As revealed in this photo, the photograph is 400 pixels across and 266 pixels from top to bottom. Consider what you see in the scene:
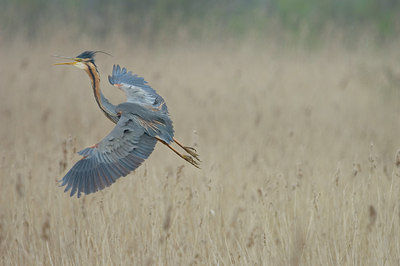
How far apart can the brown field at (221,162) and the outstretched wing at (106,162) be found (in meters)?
0.21

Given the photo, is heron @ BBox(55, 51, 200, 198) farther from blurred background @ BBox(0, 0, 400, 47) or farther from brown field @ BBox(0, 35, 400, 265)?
blurred background @ BBox(0, 0, 400, 47)

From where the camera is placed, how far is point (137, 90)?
10.6 ft

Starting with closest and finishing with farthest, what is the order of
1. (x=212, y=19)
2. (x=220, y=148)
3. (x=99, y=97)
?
1. (x=99, y=97)
2. (x=220, y=148)
3. (x=212, y=19)

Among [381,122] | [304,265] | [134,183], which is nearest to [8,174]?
[134,183]

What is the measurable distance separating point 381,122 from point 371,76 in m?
1.38

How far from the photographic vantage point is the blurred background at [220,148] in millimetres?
2912

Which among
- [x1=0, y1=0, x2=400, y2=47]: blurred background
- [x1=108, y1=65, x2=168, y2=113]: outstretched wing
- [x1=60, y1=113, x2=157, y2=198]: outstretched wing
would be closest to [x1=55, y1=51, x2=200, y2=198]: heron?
[x1=60, y1=113, x2=157, y2=198]: outstretched wing

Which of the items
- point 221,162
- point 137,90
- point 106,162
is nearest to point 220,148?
point 221,162

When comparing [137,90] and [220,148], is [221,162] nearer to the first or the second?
[220,148]

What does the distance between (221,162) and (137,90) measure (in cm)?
154

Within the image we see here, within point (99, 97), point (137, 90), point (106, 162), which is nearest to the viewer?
point (106, 162)

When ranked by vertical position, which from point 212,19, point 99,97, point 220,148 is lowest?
point 220,148

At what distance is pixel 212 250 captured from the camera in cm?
276

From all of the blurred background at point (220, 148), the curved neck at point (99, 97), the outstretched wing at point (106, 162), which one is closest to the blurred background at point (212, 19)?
the blurred background at point (220, 148)
